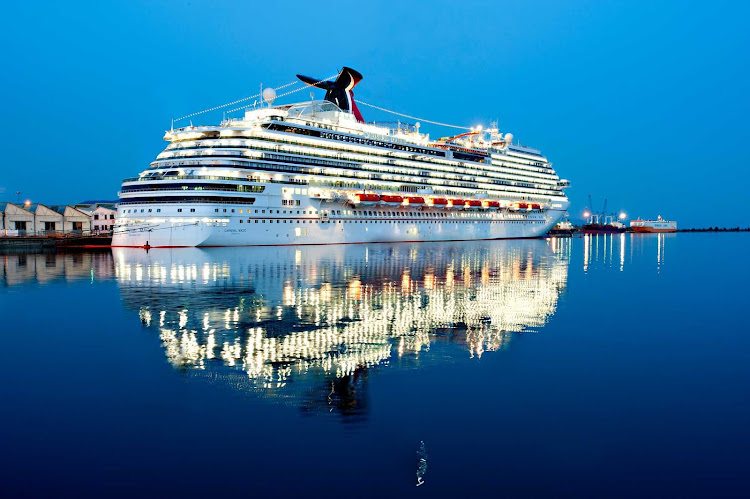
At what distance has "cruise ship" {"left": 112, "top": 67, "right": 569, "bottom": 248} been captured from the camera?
66.1 metres

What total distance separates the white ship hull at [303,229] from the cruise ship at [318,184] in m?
0.14

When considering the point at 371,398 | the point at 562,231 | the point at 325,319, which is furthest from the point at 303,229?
the point at 562,231

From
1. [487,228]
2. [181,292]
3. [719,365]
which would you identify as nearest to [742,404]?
[719,365]

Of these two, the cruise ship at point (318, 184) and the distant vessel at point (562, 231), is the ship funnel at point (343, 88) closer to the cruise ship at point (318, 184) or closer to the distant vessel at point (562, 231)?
the cruise ship at point (318, 184)

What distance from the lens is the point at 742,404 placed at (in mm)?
11688

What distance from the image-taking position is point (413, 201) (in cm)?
8950

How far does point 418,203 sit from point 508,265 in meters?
46.8

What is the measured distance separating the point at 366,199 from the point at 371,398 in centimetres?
7098

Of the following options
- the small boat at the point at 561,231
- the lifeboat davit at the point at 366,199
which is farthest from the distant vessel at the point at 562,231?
the lifeboat davit at the point at 366,199

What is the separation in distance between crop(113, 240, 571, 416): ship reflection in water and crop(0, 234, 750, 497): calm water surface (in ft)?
0.40

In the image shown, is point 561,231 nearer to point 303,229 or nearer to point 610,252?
point 610,252

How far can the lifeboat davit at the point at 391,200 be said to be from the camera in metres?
84.4

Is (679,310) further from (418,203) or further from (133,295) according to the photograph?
(418,203)

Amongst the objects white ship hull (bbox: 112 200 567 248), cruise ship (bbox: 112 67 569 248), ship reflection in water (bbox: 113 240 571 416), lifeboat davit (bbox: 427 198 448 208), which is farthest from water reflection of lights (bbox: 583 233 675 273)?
lifeboat davit (bbox: 427 198 448 208)
